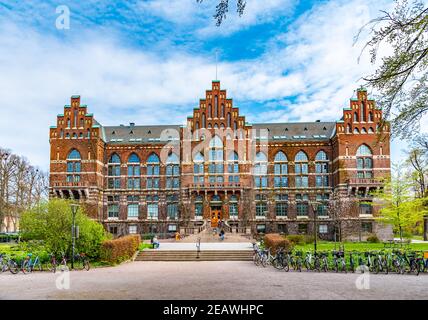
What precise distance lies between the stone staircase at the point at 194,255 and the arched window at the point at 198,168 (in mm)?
27062

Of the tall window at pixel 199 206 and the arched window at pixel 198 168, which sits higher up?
the arched window at pixel 198 168

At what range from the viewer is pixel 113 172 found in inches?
2430

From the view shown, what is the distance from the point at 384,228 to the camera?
178 feet

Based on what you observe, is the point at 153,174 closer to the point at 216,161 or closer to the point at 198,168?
the point at 198,168

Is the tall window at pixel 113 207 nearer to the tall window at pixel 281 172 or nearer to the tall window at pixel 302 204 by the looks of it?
the tall window at pixel 281 172

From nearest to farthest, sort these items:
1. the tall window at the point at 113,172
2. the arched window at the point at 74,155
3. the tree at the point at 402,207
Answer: the tree at the point at 402,207 < the arched window at the point at 74,155 < the tall window at the point at 113,172

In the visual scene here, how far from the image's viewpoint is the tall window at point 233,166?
58.5 meters

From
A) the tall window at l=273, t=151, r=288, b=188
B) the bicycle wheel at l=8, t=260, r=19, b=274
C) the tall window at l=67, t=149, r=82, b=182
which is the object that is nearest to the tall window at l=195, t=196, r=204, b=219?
the tall window at l=273, t=151, r=288, b=188

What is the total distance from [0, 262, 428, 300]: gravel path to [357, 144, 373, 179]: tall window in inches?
1457

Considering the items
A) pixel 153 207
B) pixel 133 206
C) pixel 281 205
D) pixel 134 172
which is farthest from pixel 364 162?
pixel 133 206

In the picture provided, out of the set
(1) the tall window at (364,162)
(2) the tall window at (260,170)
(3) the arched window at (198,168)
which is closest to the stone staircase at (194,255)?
(3) the arched window at (198,168)

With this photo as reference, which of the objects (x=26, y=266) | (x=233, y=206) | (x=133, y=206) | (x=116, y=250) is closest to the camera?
(x=26, y=266)

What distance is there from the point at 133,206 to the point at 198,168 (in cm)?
1104

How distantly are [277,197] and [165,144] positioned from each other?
17890 mm
